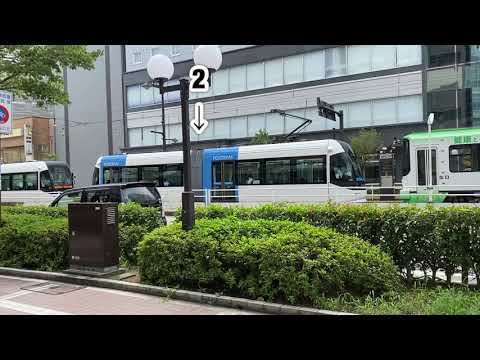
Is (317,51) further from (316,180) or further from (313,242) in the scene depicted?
(313,242)

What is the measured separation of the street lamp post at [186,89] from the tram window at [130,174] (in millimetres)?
16292

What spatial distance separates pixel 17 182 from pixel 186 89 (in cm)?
2647

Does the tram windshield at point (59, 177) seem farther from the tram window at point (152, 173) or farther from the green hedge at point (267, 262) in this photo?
the green hedge at point (267, 262)

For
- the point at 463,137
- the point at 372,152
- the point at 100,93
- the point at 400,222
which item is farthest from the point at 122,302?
the point at 100,93

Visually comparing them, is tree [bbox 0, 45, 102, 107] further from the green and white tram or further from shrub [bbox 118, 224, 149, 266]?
the green and white tram

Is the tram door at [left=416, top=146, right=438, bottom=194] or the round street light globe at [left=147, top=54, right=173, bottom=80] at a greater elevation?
the round street light globe at [left=147, top=54, right=173, bottom=80]

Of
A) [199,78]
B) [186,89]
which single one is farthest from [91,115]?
[199,78]

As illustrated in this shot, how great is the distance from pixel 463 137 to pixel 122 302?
49.5ft

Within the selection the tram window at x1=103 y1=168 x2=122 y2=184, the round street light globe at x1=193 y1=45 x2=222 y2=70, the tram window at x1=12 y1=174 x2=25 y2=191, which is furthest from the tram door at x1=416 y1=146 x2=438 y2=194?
the tram window at x1=12 y1=174 x2=25 y2=191

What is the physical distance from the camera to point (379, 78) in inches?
1192

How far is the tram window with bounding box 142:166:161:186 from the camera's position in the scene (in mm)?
23688

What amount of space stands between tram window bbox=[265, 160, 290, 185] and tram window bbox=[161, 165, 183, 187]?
516cm

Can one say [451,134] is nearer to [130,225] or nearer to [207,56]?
[207,56]

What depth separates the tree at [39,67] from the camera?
11.6 m
